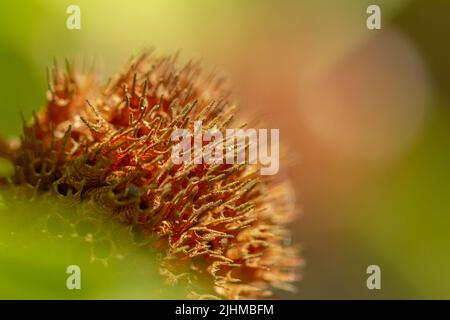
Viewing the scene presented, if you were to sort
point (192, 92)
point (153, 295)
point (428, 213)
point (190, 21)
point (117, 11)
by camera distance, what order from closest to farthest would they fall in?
point (153, 295), point (192, 92), point (117, 11), point (190, 21), point (428, 213)

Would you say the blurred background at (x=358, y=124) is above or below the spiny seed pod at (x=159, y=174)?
above

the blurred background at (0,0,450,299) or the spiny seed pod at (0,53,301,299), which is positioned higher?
the blurred background at (0,0,450,299)

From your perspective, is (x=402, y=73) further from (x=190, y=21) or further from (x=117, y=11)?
(x=117, y=11)

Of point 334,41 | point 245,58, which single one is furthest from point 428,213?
point 245,58

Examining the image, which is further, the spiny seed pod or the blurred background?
the blurred background

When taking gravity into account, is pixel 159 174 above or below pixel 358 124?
below
